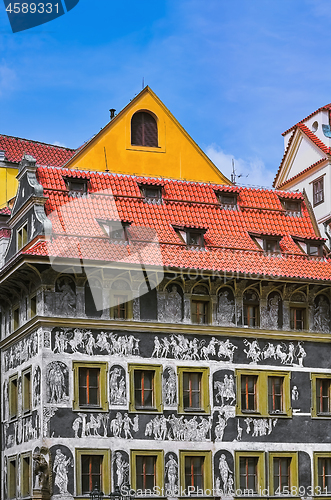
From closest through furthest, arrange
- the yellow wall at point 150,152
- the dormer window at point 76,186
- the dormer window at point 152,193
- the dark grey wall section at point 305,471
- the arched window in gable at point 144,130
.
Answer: the dark grey wall section at point 305,471
the dormer window at point 76,186
the dormer window at point 152,193
the yellow wall at point 150,152
the arched window in gable at point 144,130

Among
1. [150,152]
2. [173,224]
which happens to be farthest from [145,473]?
[150,152]

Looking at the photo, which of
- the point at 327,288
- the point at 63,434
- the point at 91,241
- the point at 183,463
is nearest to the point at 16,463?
the point at 63,434

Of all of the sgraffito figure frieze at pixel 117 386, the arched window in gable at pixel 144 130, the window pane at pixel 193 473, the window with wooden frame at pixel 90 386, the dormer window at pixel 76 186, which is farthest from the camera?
the arched window in gable at pixel 144 130

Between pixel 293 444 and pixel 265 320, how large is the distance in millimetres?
4885

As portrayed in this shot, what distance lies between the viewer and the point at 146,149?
48219mm

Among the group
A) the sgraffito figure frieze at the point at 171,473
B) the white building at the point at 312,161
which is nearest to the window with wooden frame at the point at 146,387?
the sgraffito figure frieze at the point at 171,473

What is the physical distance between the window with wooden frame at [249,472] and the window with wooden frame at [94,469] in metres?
5.08

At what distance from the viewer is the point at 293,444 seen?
41.0m

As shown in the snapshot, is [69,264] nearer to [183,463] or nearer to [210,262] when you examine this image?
[210,262]

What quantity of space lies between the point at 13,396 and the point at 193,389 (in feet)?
23.3

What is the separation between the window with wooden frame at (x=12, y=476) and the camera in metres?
40.5

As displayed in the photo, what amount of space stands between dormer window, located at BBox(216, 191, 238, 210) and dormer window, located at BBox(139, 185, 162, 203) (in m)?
2.66

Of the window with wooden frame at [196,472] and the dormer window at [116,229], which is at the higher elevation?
the dormer window at [116,229]

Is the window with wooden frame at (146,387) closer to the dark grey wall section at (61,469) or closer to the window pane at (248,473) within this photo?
the dark grey wall section at (61,469)
